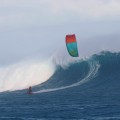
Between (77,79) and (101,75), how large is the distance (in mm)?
3013

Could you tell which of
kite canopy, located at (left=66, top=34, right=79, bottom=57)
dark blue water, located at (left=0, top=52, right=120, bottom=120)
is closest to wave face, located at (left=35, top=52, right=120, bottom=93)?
dark blue water, located at (left=0, top=52, right=120, bottom=120)

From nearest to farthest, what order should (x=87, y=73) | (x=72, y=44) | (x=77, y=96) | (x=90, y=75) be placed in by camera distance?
(x=77, y=96) < (x=90, y=75) < (x=87, y=73) < (x=72, y=44)

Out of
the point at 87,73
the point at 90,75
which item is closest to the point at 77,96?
the point at 90,75

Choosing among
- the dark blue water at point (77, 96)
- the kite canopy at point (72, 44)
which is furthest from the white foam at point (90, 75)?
the kite canopy at point (72, 44)

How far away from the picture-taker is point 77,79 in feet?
230

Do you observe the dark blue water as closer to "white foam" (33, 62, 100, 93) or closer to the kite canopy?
"white foam" (33, 62, 100, 93)

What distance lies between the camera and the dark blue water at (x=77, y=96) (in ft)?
159

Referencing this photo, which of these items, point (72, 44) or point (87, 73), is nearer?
point (87, 73)

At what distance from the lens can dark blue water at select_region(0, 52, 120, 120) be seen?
159ft

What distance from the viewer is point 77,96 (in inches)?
2311

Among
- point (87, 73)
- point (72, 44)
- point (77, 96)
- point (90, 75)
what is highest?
point (72, 44)

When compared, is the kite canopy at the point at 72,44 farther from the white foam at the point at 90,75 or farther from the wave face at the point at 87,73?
the white foam at the point at 90,75

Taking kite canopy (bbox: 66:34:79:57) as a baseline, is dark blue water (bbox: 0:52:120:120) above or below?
below

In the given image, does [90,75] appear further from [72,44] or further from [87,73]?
[72,44]
